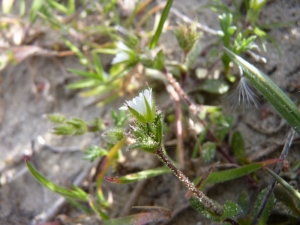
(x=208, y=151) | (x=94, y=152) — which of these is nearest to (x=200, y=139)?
(x=208, y=151)

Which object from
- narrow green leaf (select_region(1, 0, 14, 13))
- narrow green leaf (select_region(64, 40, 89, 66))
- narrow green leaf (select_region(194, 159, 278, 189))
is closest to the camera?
narrow green leaf (select_region(194, 159, 278, 189))

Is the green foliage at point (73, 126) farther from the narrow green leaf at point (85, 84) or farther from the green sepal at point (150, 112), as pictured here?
the green sepal at point (150, 112)

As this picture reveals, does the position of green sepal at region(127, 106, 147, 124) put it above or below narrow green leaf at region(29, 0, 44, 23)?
below

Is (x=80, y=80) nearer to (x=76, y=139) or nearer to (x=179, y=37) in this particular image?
(x=76, y=139)

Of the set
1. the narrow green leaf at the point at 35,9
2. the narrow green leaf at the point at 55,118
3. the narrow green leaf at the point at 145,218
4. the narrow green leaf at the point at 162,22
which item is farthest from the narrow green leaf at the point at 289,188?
the narrow green leaf at the point at 35,9

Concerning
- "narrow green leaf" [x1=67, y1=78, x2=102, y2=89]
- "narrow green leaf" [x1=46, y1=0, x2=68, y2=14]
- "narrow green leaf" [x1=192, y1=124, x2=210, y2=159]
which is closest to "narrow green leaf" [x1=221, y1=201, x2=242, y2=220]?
"narrow green leaf" [x1=192, y1=124, x2=210, y2=159]

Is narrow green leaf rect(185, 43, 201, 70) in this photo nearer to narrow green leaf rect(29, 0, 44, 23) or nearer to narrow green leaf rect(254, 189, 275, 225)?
narrow green leaf rect(254, 189, 275, 225)
